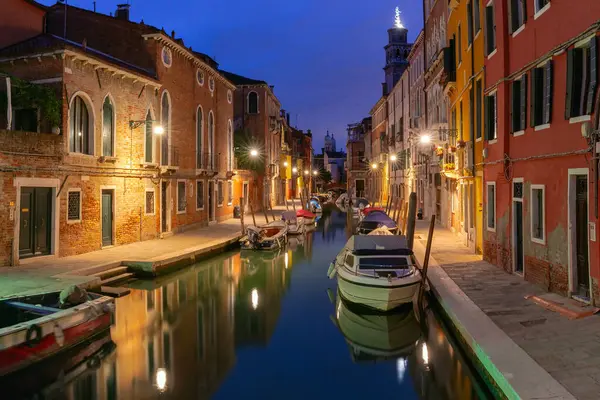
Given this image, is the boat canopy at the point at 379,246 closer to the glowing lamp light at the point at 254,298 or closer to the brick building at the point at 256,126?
the glowing lamp light at the point at 254,298

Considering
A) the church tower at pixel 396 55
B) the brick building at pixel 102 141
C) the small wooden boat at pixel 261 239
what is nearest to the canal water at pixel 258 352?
the brick building at pixel 102 141

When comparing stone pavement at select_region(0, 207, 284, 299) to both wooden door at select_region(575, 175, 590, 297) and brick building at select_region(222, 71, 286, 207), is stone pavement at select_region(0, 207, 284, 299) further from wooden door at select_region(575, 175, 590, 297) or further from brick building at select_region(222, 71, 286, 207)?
brick building at select_region(222, 71, 286, 207)

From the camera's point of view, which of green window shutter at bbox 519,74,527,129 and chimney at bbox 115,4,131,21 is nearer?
green window shutter at bbox 519,74,527,129

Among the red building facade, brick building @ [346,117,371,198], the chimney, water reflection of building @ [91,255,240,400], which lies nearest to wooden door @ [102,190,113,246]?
water reflection of building @ [91,255,240,400]

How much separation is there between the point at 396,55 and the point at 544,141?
138 ft

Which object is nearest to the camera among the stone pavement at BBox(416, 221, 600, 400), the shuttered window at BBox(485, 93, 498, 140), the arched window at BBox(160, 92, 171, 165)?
the stone pavement at BBox(416, 221, 600, 400)

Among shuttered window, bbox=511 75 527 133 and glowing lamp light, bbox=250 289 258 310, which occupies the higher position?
shuttered window, bbox=511 75 527 133

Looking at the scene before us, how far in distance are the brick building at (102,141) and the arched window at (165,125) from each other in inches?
1.6

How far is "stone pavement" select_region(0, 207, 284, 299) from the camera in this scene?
34.8 feet

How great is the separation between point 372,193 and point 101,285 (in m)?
47.2

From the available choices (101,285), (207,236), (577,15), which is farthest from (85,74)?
(577,15)

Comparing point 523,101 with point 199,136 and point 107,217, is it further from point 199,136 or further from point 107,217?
point 199,136

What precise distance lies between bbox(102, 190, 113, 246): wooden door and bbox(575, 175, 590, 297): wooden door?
13.6 meters

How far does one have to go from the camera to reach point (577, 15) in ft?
26.9
